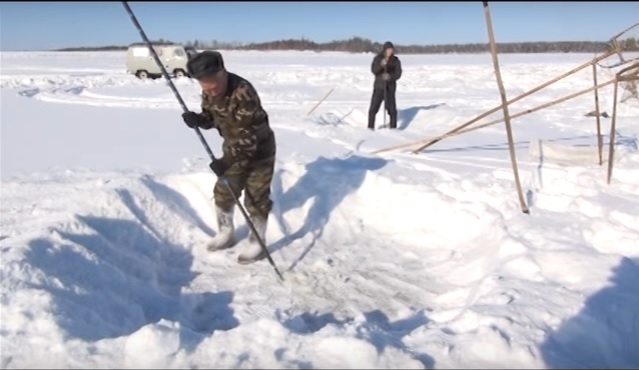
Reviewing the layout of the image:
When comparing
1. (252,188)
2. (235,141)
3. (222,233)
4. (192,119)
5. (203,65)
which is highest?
(203,65)

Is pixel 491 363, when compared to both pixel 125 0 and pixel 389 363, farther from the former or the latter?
pixel 125 0

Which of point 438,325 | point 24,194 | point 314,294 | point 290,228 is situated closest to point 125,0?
point 24,194

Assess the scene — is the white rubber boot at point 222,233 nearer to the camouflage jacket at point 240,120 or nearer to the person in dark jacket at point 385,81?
the camouflage jacket at point 240,120

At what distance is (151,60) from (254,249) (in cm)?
2037

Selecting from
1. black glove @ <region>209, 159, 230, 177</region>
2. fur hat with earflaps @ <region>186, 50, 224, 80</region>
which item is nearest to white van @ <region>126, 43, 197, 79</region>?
black glove @ <region>209, 159, 230, 177</region>

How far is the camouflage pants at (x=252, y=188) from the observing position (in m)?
→ 4.36

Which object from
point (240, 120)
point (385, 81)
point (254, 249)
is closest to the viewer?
point (240, 120)

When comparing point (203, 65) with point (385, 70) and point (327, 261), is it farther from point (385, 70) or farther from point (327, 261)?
point (385, 70)

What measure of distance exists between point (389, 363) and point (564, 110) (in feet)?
35.2

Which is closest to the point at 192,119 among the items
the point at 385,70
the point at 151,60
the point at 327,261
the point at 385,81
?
the point at 327,261

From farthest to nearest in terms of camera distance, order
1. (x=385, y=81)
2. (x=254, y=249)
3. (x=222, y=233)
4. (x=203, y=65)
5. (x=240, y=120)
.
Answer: (x=385, y=81)
(x=222, y=233)
(x=254, y=249)
(x=240, y=120)
(x=203, y=65)

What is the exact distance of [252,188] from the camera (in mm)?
4422

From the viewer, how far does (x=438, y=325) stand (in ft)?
9.93

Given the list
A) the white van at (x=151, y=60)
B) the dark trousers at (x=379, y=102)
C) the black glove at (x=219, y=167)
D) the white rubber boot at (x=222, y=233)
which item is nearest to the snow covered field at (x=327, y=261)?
the white rubber boot at (x=222, y=233)
